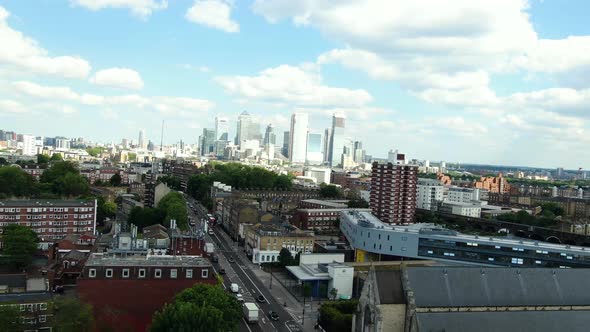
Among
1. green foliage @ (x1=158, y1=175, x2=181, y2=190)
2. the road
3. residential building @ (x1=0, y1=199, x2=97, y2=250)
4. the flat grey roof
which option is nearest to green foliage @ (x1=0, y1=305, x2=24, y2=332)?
the road

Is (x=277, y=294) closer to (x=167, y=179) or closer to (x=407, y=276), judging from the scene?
(x=407, y=276)

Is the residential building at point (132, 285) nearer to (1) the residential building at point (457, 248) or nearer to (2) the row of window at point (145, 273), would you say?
(2) the row of window at point (145, 273)

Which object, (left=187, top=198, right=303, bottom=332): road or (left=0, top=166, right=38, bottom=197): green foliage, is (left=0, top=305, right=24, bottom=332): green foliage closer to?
(left=187, top=198, right=303, bottom=332): road

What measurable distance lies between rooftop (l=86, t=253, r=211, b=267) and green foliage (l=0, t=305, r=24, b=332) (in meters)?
6.40

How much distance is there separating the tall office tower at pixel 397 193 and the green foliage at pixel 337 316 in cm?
4459

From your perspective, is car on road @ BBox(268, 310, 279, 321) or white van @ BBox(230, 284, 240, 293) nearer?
car on road @ BBox(268, 310, 279, 321)

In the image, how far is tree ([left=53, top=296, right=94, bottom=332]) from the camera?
3366 centimetres

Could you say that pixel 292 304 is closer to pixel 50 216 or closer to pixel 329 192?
pixel 50 216

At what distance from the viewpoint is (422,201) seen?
477ft

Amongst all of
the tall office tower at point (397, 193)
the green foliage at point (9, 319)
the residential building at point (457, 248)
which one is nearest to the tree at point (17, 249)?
the green foliage at point (9, 319)

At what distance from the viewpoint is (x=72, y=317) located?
3384 cm

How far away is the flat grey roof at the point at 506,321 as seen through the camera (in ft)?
98.4

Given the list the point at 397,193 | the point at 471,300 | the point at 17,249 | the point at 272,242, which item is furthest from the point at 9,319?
the point at 397,193

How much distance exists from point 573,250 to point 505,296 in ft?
125
